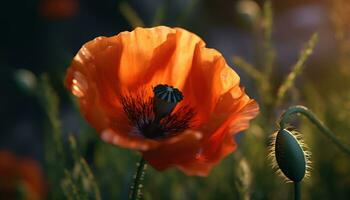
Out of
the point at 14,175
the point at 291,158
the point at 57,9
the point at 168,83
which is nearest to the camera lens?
the point at 291,158

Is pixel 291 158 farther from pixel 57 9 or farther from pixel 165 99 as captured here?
pixel 57 9

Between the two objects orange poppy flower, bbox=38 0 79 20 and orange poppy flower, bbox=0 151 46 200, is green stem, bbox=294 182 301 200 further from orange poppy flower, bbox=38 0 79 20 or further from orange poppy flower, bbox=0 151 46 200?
orange poppy flower, bbox=38 0 79 20

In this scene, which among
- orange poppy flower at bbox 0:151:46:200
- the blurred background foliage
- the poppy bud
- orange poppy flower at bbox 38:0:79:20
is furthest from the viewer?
orange poppy flower at bbox 38:0:79:20

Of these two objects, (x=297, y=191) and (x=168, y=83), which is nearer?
(x=297, y=191)

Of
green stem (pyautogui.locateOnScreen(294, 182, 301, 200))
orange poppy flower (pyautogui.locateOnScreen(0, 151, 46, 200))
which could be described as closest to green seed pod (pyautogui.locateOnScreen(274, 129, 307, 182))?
green stem (pyautogui.locateOnScreen(294, 182, 301, 200))

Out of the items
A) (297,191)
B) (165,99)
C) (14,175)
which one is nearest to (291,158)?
(297,191)
